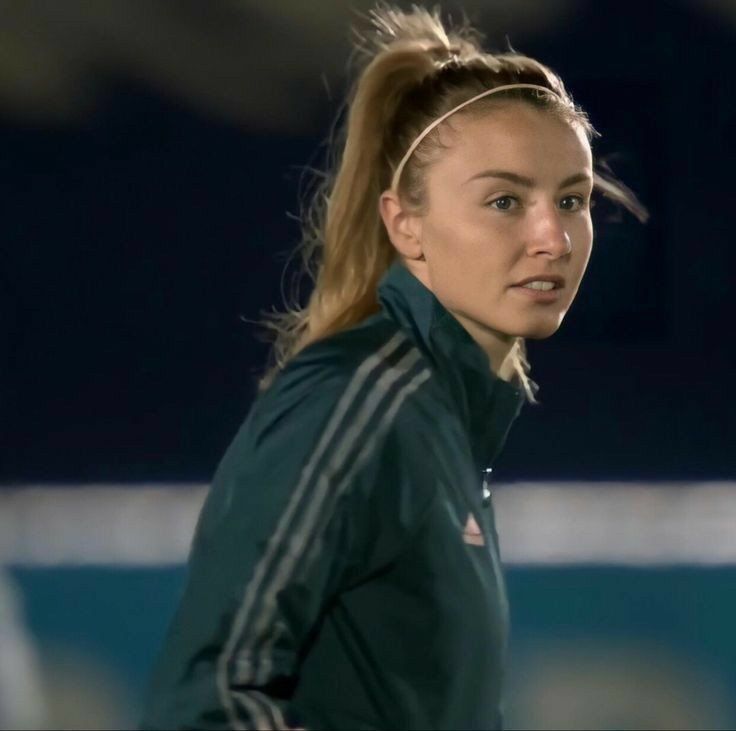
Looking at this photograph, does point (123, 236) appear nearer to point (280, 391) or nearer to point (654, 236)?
point (654, 236)

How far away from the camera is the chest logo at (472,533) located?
1118 mm

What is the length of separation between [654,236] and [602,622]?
0.71 m

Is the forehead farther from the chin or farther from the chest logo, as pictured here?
the chest logo

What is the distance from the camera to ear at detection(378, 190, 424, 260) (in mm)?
1346

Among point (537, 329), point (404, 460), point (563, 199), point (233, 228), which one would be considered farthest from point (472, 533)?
point (233, 228)

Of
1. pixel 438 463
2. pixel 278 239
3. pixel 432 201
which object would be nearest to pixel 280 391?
pixel 438 463

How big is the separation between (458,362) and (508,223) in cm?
13

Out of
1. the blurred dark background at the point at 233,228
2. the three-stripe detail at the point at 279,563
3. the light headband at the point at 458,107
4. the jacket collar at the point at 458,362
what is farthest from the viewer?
the blurred dark background at the point at 233,228

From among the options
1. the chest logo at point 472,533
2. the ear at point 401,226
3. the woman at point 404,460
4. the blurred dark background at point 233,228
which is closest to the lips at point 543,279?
the woman at point 404,460

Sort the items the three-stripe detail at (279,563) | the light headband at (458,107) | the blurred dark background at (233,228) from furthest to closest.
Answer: the blurred dark background at (233,228)
the light headband at (458,107)
the three-stripe detail at (279,563)

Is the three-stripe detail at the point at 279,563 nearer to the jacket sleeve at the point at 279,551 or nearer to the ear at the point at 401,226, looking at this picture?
the jacket sleeve at the point at 279,551

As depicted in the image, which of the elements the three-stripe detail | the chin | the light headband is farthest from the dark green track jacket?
the light headband

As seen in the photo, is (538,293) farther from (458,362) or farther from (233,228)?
(233,228)

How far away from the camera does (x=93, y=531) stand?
2.85 m
